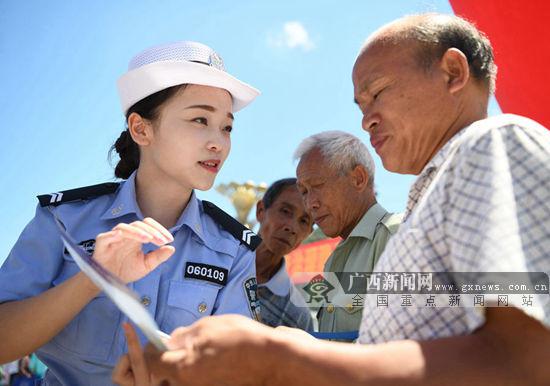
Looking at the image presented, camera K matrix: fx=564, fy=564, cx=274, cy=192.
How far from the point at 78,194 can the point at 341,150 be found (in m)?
1.72

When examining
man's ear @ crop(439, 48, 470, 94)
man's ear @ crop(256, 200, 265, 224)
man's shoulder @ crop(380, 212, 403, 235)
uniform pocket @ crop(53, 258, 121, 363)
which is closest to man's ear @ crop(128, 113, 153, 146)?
uniform pocket @ crop(53, 258, 121, 363)

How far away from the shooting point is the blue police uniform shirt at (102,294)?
5.94ft

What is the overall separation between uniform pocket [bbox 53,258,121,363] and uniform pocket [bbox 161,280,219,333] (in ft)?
0.55

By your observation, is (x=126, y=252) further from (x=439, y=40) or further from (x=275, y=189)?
(x=275, y=189)

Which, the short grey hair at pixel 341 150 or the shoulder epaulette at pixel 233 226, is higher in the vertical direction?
the short grey hair at pixel 341 150

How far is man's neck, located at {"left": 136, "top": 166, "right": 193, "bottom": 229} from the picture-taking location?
2.16 metres

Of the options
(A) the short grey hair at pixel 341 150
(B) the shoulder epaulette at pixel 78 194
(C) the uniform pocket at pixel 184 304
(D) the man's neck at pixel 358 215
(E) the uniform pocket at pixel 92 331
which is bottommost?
(E) the uniform pocket at pixel 92 331

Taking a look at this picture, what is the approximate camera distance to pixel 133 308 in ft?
3.04

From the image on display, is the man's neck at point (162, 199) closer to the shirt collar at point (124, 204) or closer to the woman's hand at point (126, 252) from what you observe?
the shirt collar at point (124, 204)

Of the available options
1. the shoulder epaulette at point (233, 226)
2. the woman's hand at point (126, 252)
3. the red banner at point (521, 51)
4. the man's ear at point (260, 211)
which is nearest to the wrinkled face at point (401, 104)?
the woman's hand at point (126, 252)

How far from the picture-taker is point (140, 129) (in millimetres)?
2213

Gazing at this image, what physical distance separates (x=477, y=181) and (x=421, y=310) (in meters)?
0.27

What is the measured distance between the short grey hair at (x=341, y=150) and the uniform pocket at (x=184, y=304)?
Result: 5.18ft

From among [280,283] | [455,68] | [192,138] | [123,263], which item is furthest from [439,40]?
[280,283]
